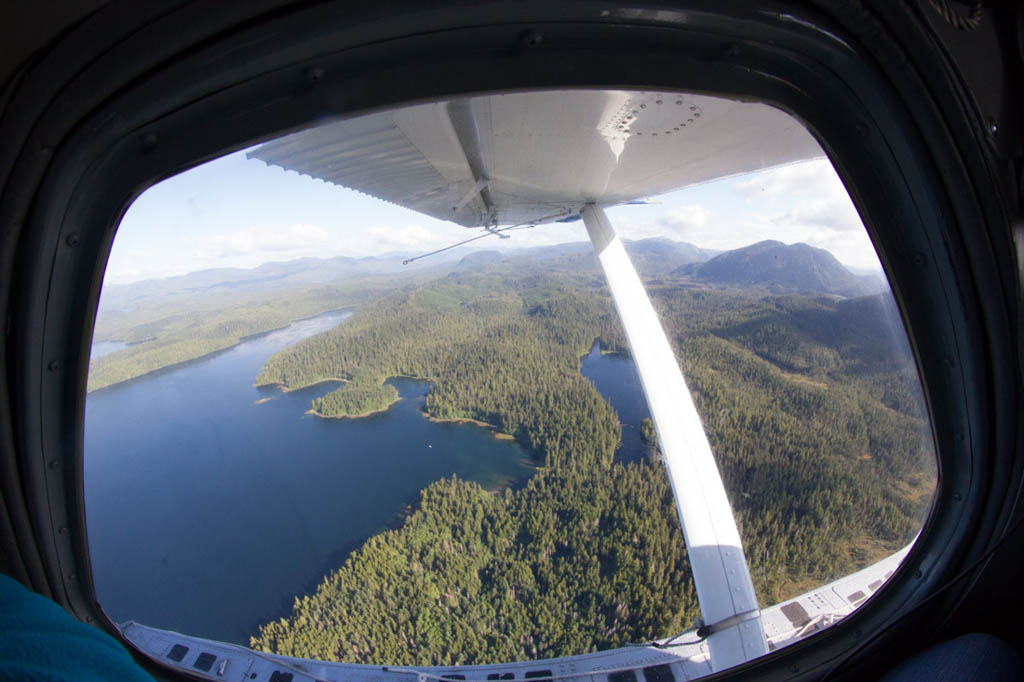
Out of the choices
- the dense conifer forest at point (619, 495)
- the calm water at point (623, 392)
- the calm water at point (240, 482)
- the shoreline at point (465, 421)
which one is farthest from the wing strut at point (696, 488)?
the shoreline at point (465, 421)

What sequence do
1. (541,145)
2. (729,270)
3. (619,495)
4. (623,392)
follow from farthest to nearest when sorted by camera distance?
(623,392)
(619,495)
(729,270)
(541,145)

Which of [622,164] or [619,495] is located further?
[619,495]

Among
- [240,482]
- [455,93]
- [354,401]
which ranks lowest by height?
[240,482]

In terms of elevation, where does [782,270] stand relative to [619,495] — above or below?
above

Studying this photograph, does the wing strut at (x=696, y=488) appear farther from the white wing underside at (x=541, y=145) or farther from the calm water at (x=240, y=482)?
the calm water at (x=240, y=482)

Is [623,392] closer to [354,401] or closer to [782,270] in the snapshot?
[782,270]

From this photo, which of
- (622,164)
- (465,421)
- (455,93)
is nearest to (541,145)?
(622,164)

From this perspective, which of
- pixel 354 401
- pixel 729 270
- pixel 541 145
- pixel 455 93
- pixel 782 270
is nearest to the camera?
pixel 455 93
